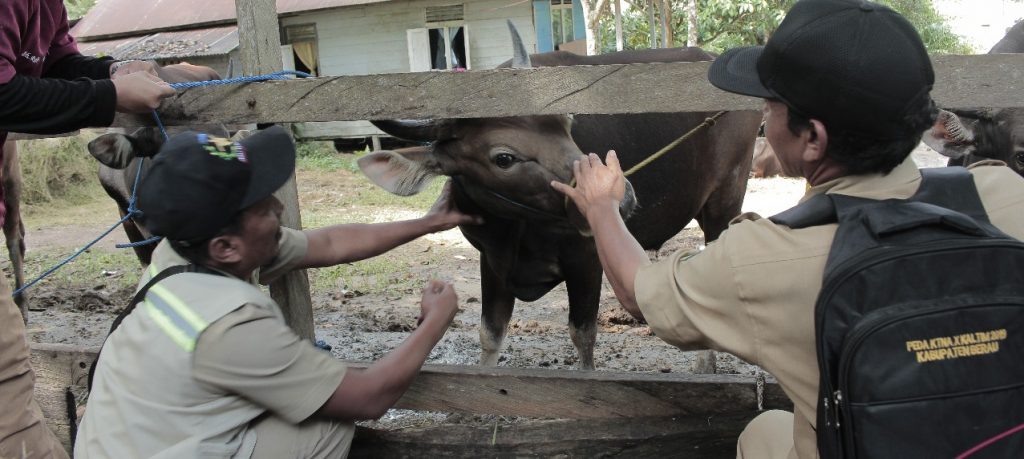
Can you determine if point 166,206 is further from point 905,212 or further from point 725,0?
point 725,0

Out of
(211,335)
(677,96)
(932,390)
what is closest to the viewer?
(932,390)

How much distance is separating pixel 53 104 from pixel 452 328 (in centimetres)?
428

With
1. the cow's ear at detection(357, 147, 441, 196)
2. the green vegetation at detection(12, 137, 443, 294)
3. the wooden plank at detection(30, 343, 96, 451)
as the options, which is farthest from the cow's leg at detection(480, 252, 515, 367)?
the green vegetation at detection(12, 137, 443, 294)

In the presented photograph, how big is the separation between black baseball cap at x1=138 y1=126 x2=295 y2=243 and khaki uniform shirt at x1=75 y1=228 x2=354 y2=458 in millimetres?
170

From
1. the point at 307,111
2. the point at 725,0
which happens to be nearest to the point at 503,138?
the point at 307,111

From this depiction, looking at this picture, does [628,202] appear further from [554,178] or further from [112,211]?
[112,211]

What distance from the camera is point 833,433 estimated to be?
72.9 inches

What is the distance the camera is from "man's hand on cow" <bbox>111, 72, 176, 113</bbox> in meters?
2.91

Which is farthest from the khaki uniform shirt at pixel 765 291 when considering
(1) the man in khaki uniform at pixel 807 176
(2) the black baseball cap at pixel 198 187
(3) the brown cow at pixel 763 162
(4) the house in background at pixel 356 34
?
(4) the house in background at pixel 356 34

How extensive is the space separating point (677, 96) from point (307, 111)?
1.30 metres

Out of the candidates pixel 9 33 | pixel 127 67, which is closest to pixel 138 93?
pixel 9 33

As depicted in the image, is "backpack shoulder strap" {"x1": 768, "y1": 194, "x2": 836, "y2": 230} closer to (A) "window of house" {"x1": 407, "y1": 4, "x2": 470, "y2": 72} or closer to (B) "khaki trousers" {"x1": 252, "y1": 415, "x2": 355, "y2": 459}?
(B) "khaki trousers" {"x1": 252, "y1": 415, "x2": 355, "y2": 459}

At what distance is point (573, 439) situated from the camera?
3.13 meters

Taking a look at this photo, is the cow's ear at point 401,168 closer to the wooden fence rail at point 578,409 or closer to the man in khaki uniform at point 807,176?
the wooden fence rail at point 578,409
